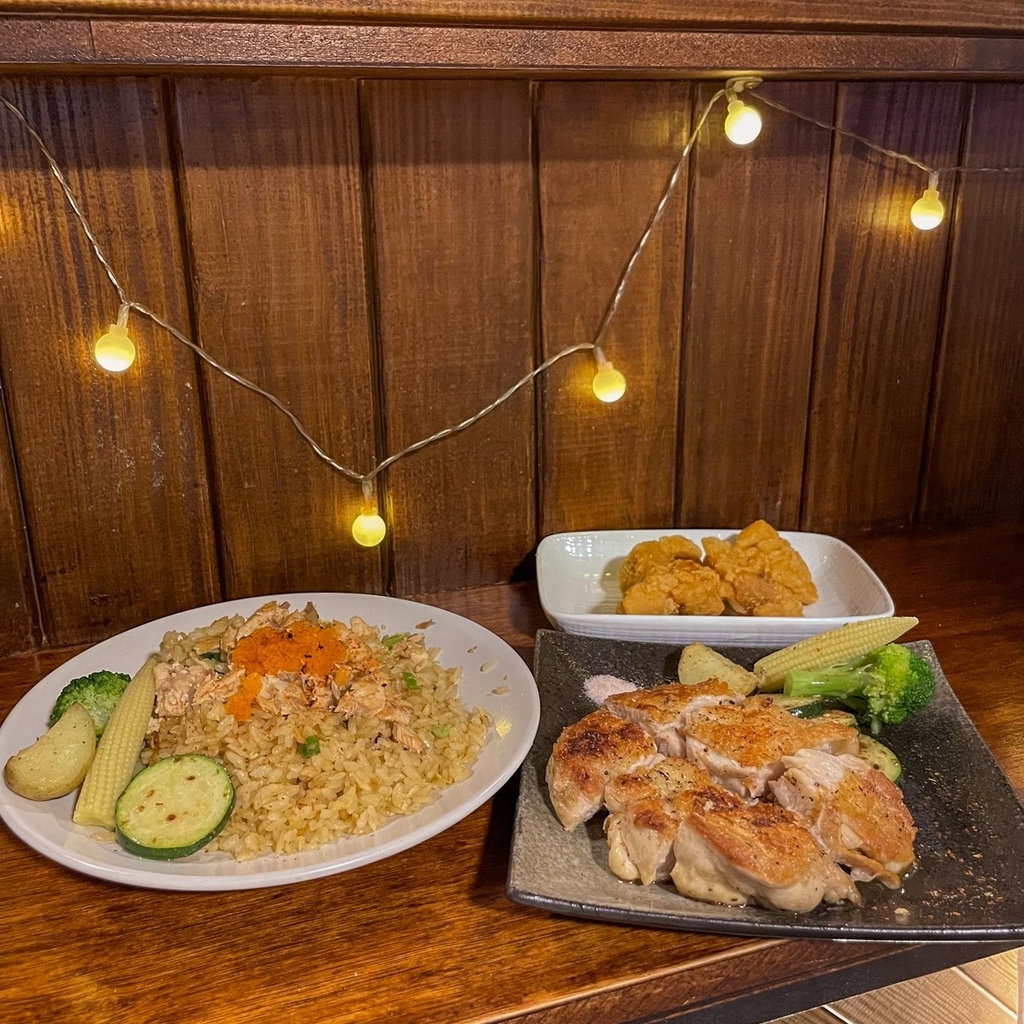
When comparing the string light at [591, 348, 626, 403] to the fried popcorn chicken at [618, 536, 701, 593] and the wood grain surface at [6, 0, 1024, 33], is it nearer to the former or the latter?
the fried popcorn chicken at [618, 536, 701, 593]

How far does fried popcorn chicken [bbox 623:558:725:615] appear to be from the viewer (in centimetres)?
166

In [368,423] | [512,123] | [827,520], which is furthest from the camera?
[827,520]

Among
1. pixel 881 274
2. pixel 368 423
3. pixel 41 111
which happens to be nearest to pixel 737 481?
pixel 881 274

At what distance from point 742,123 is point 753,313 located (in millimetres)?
379

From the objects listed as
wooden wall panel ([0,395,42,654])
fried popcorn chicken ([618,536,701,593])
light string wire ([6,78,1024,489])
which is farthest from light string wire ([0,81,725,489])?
fried popcorn chicken ([618,536,701,593])

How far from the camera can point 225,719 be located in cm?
132

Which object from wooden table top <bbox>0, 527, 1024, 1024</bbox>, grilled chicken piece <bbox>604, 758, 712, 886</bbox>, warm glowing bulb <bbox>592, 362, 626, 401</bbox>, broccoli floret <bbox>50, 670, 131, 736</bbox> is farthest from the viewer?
warm glowing bulb <bbox>592, 362, 626, 401</bbox>

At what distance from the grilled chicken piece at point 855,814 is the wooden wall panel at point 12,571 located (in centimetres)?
122

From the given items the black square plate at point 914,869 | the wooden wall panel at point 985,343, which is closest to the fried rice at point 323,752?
the black square plate at point 914,869

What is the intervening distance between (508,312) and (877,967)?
3.69 feet

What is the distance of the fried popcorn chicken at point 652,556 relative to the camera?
1.73 meters

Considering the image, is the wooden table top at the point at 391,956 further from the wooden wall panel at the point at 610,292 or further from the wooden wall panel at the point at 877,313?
the wooden wall panel at the point at 877,313

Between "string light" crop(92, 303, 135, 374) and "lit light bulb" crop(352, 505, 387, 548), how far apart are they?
0.45 metres

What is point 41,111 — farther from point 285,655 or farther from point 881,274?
point 881,274
